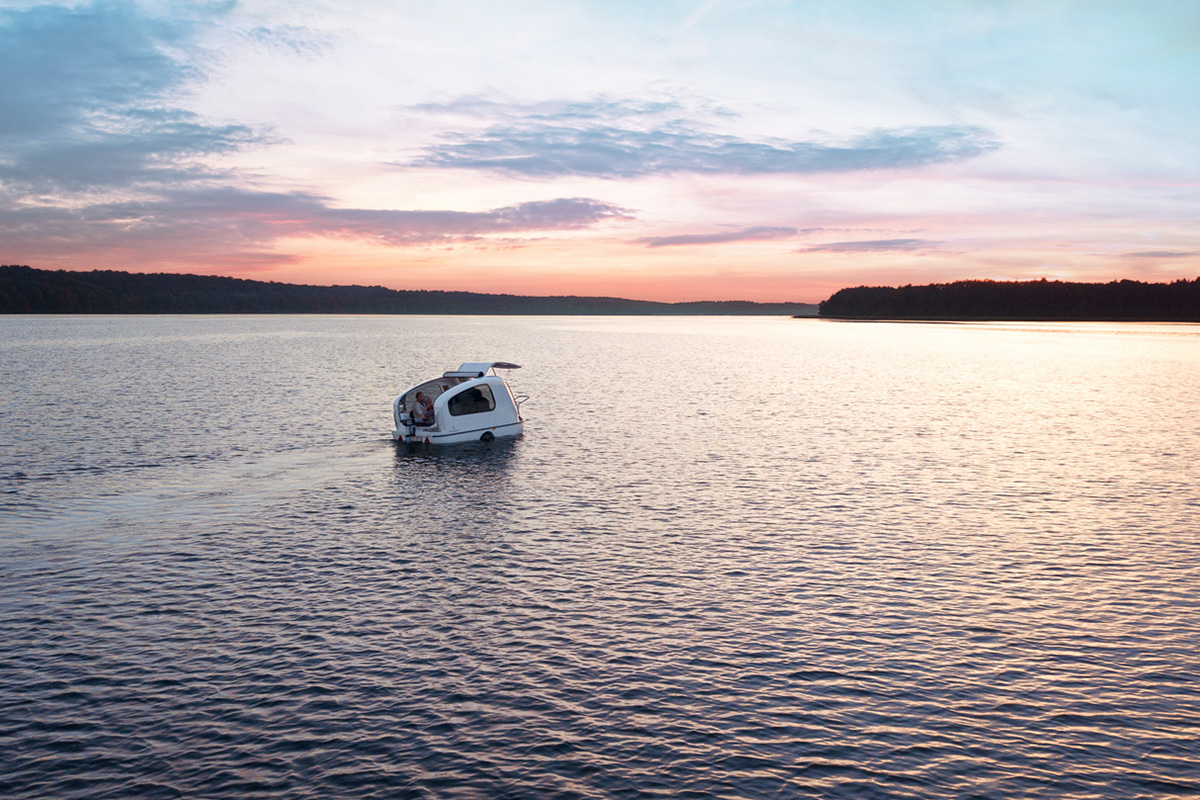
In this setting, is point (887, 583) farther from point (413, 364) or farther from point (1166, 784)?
point (413, 364)

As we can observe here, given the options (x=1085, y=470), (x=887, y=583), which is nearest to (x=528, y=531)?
(x=887, y=583)

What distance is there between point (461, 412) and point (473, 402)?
0.95 meters

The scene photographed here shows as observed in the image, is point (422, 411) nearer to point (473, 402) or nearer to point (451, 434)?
point (451, 434)

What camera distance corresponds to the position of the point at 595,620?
17625 millimetres

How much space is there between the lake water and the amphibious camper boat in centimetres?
126

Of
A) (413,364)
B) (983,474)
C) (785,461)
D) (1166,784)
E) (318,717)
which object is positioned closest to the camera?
(1166,784)

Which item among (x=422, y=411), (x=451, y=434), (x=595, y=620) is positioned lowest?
(x=595, y=620)

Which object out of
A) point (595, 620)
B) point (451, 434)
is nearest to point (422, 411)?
point (451, 434)

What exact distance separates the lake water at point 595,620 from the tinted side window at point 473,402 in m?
2.09

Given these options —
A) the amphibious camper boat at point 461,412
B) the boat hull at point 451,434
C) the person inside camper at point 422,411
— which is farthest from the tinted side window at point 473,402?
the person inside camper at point 422,411

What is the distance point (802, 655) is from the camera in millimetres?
15836

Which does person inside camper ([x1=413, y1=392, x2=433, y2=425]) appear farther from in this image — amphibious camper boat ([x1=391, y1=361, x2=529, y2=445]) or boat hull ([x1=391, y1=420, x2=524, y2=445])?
boat hull ([x1=391, y1=420, x2=524, y2=445])

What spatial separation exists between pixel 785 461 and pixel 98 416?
43.3m

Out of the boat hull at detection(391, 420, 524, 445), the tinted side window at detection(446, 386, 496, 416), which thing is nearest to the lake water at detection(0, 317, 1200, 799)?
the boat hull at detection(391, 420, 524, 445)
